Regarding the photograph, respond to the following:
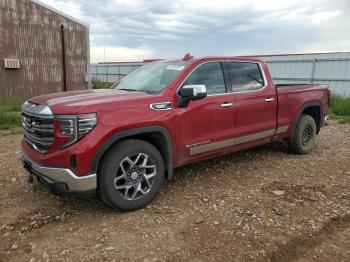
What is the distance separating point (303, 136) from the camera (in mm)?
6449

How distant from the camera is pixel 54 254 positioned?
317 cm

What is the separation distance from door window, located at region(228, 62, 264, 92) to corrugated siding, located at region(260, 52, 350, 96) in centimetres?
1072

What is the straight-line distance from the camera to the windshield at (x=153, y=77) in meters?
4.48

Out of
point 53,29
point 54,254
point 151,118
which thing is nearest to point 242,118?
point 151,118

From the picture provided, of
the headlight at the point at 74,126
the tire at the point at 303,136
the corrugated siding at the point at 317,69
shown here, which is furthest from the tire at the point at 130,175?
the corrugated siding at the point at 317,69

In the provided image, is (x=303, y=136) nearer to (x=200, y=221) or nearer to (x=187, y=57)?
(x=187, y=57)

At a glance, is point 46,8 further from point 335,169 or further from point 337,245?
point 337,245

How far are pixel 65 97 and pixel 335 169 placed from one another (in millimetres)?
4309

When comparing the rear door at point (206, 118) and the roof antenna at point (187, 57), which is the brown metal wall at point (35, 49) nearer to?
the roof antenna at point (187, 57)

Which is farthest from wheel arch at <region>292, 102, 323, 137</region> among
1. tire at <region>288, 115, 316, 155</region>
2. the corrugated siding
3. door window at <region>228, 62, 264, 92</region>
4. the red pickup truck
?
the corrugated siding

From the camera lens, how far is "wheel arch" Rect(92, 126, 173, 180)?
142 inches

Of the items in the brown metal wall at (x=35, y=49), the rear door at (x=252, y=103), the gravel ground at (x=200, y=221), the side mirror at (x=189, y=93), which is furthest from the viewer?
the brown metal wall at (x=35, y=49)

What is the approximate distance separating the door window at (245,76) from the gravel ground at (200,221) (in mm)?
1302

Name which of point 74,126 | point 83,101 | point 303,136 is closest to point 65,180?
point 74,126
